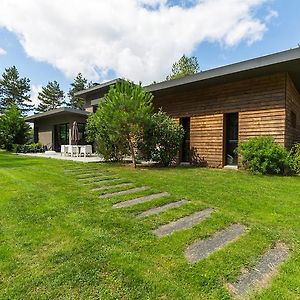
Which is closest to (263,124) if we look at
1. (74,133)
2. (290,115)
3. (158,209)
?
(290,115)

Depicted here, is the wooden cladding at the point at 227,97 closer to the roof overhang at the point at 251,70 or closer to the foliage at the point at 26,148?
the roof overhang at the point at 251,70

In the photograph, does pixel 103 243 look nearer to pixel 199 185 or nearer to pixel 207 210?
pixel 207 210

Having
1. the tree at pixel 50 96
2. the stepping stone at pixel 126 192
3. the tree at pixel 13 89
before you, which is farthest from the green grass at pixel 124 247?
the tree at pixel 50 96

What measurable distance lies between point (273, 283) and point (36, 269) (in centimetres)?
205

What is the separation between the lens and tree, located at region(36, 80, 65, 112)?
157 ft

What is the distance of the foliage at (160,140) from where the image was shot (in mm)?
9656

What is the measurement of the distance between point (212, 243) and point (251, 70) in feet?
22.6

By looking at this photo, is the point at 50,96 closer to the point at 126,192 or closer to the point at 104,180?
the point at 104,180

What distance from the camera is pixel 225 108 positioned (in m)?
9.45

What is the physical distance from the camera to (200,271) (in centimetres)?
217

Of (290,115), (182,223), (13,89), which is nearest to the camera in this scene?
(182,223)

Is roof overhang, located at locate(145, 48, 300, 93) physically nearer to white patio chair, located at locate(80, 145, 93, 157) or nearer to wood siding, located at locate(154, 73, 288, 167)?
wood siding, located at locate(154, 73, 288, 167)

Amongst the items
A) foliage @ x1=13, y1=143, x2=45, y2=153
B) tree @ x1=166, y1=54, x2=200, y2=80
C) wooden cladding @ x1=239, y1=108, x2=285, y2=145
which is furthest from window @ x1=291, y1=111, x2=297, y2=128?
tree @ x1=166, y1=54, x2=200, y2=80

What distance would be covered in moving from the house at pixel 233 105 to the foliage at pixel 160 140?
111cm
